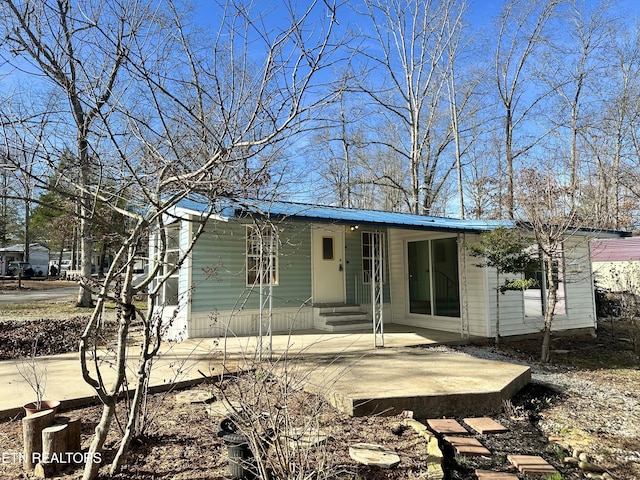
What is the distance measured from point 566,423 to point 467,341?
12.7 feet

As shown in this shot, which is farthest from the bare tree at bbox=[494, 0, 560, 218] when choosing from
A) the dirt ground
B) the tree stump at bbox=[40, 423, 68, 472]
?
the tree stump at bbox=[40, 423, 68, 472]

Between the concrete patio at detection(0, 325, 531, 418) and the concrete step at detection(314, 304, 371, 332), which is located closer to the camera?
the concrete patio at detection(0, 325, 531, 418)

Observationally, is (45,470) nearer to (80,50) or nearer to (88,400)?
(88,400)

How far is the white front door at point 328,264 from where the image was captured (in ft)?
32.0

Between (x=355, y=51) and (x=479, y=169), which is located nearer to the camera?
(x=355, y=51)

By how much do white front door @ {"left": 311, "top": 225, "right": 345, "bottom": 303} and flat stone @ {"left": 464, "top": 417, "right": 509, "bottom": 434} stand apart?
A: 5720 mm

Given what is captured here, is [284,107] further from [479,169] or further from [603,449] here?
[479,169]

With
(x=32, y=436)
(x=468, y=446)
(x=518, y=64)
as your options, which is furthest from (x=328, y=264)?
(x=518, y=64)

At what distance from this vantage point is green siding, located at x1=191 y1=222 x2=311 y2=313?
324 inches

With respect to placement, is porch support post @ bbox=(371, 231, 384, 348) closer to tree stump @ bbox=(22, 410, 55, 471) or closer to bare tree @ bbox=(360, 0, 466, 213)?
tree stump @ bbox=(22, 410, 55, 471)

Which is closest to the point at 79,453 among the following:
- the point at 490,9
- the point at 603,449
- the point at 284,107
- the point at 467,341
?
the point at 284,107

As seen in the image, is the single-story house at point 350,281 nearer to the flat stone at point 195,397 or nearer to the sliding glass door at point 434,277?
the sliding glass door at point 434,277

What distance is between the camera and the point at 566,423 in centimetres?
445

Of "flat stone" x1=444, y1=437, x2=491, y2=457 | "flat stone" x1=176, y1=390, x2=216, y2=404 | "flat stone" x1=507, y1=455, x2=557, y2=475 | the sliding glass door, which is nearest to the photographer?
"flat stone" x1=507, y1=455, x2=557, y2=475
